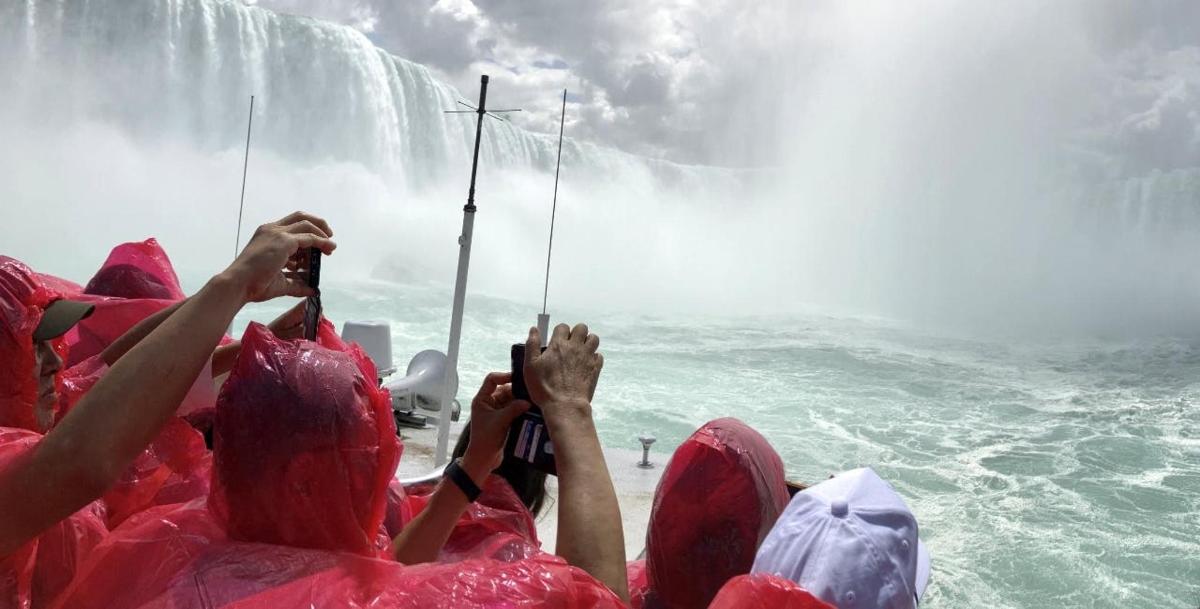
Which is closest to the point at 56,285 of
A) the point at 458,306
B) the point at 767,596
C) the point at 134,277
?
the point at 134,277

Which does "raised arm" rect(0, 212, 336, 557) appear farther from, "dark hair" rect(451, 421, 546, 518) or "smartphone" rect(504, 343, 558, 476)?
"dark hair" rect(451, 421, 546, 518)

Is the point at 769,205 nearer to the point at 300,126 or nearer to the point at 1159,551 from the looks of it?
the point at 300,126

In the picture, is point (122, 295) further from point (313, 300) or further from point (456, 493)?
point (456, 493)

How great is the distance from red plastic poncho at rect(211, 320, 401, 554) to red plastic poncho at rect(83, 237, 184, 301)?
200 cm

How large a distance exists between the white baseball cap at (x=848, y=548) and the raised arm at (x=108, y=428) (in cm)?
87

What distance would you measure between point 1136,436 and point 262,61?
72.1ft

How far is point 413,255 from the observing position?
85.0 ft

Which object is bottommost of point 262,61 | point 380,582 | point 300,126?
point 380,582

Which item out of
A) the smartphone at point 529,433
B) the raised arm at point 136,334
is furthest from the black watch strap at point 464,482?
the raised arm at point 136,334

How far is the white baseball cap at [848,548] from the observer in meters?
1.17

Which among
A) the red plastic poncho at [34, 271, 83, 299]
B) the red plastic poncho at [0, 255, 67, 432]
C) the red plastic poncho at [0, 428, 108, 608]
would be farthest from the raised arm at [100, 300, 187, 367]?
the red plastic poncho at [0, 428, 108, 608]

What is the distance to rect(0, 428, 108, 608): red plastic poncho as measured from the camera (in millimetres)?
1139

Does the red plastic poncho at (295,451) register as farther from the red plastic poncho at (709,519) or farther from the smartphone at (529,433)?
the red plastic poncho at (709,519)

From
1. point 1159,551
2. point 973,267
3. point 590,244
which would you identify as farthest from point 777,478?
point 973,267
